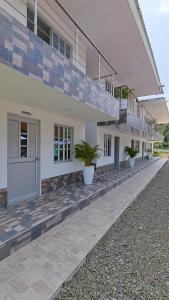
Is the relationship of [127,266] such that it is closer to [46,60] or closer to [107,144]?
[46,60]

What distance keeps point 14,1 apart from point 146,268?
6436 mm

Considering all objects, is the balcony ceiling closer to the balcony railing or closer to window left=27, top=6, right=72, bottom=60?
the balcony railing

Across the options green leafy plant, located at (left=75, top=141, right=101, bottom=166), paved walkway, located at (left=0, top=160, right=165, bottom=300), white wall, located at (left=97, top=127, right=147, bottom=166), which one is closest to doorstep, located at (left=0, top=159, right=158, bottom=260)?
paved walkway, located at (left=0, top=160, right=165, bottom=300)

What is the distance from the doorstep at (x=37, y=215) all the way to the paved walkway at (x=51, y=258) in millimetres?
133

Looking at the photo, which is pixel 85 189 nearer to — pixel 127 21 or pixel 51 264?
pixel 51 264

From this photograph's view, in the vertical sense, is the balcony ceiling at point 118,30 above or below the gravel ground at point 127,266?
above

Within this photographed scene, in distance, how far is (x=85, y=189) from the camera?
7.72m

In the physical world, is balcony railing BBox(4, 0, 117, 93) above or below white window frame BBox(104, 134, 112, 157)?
above

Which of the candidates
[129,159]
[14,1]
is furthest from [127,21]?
[129,159]

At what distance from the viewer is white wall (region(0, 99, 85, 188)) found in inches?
206

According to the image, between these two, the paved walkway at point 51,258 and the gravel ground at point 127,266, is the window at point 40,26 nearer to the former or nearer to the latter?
the paved walkway at point 51,258

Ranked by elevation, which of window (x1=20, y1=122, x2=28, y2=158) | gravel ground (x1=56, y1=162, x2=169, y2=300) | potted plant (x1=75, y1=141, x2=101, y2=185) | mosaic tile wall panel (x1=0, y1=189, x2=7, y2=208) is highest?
window (x1=20, y1=122, x2=28, y2=158)

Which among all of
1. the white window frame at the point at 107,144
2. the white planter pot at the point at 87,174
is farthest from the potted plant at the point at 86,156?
the white window frame at the point at 107,144

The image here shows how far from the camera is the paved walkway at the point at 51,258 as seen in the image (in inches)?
106
